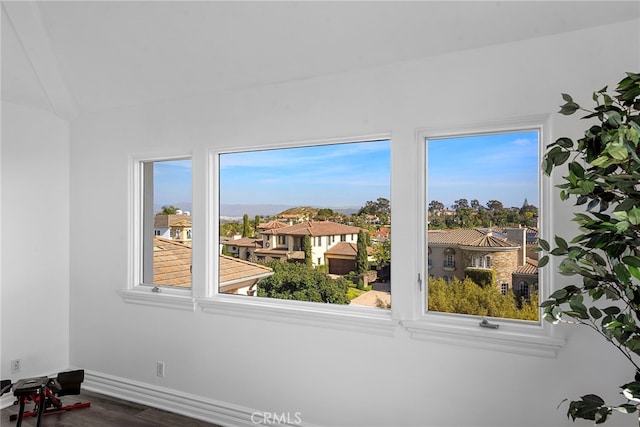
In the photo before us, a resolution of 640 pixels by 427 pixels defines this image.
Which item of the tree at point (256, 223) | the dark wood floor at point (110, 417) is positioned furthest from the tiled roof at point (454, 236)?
the dark wood floor at point (110, 417)

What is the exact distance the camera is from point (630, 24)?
78.1 inches

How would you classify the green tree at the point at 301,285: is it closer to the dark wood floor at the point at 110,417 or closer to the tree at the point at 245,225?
the tree at the point at 245,225

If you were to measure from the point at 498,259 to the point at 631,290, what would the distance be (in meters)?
0.88

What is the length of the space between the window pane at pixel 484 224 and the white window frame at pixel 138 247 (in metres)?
1.87

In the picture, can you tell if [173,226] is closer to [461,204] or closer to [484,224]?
[461,204]

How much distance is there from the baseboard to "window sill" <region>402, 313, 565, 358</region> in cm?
101

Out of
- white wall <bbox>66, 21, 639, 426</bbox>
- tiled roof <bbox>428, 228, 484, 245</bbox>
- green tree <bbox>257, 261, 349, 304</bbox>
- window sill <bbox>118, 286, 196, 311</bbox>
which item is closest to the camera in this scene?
white wall <bbox>66, 21, 639, 426</bbox>

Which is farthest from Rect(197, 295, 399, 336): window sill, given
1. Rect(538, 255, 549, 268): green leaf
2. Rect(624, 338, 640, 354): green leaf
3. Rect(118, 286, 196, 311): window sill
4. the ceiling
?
the ceiling

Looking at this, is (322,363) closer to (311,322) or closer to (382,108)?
(311,322)

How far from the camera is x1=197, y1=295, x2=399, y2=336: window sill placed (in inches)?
100

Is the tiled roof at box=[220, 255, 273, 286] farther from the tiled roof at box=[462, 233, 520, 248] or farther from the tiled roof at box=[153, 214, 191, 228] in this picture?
the tiled roof at box=[462, 233, 520, 248]

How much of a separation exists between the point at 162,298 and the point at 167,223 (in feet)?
1.93

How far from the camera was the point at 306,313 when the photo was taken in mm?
2730

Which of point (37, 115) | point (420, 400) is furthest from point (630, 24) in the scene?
point (37, 115)
